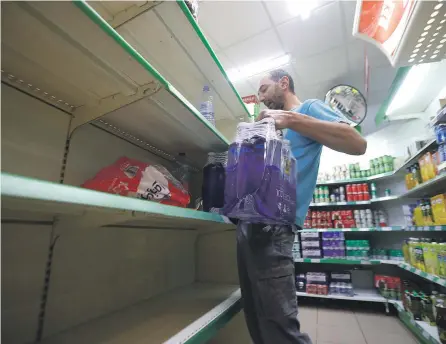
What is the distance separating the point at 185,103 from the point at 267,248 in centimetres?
72

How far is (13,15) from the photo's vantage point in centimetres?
59

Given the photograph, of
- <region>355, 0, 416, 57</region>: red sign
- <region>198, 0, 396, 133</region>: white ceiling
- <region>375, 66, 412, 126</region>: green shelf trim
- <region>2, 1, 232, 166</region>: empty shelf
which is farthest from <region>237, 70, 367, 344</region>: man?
<region>198, 0, 396, 133</region>: white ceiling

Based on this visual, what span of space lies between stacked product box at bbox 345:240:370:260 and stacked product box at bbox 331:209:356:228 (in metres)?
0.27

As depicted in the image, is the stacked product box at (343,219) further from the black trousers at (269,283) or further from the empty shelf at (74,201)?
the empty shelf at (74,201)

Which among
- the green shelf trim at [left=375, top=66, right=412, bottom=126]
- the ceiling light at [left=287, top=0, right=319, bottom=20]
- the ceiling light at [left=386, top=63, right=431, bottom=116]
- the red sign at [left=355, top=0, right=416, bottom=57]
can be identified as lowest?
the red sign at [left=355, top=0, right=416, bottom=57]

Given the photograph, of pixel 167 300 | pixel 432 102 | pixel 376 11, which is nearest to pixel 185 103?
pixel 167 300

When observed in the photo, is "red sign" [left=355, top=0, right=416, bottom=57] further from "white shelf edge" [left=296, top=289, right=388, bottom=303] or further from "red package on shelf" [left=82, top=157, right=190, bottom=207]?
"white shelf edge" [left=296, top=289, right=388, bottom=303]

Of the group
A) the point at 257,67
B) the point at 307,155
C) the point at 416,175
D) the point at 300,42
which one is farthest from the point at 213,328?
the point at 257,67

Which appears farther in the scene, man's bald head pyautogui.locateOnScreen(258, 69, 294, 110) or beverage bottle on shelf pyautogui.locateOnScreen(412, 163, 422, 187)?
beverage bottle on shelf pyautogui.locateOnScreen(412, 163, 422, 187)

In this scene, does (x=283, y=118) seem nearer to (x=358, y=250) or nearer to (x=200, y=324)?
(x=200, y=324)

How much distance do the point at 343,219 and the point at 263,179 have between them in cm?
335

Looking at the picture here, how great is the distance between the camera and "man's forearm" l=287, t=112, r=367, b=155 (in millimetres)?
1104

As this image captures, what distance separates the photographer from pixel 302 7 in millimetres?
2740

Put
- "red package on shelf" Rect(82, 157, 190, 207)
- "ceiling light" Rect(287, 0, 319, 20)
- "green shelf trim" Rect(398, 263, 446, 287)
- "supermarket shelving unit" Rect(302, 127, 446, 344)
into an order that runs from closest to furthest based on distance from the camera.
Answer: "red package on shelf" Rect(82, 157, 190, 207) → "green shelf trim" Rect(398, 263, 446, 287) → "supermarket shelving unit" Rect(302, 127, 446, 344) → "ceiling light" Rect(287, 0, 319, 20)
